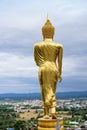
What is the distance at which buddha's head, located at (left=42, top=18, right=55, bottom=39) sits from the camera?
23.7 ft

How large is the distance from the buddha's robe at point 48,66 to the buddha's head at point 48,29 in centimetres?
19

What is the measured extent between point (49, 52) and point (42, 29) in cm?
46

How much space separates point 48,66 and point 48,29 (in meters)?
0.66

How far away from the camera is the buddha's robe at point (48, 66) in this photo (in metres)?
7.06

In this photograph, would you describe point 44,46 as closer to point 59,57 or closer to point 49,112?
point 59,57

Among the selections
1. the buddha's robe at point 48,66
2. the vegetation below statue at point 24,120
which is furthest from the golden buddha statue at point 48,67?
the vegetation below statue at point 24,120

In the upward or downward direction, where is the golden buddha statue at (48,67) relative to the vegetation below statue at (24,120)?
upward

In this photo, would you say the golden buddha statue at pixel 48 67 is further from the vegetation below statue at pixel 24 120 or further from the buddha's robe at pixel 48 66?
the vegetation below statue at pixel 24 120

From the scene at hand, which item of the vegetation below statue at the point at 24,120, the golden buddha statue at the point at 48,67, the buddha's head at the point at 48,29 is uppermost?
the buddha's head at the point at 48,29

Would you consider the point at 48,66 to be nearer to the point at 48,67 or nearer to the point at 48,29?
the point at 48,67

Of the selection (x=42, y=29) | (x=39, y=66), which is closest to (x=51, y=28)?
(x=42, y=29)

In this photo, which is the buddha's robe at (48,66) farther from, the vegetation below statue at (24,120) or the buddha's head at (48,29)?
the vegetation below statue at (24,120)

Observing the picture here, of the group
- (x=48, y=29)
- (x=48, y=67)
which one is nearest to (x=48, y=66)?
(x=48, y=67)

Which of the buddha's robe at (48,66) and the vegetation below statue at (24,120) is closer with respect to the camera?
the buddha's robe at (48,66)
